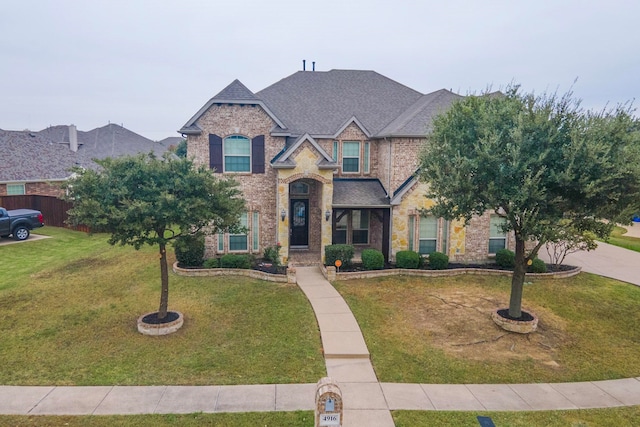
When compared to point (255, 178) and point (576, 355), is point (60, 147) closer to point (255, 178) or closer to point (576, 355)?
point (255, 178)

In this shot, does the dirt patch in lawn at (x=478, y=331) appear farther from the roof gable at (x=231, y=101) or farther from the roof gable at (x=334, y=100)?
the roof gable at (x=231, y=101)

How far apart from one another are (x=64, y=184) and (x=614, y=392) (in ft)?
45.5

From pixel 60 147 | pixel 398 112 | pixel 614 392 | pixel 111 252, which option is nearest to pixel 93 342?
pixel 111 252

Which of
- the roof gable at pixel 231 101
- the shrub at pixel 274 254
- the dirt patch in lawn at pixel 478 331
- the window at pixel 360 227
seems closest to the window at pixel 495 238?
the dirt patch in lawn at pixel 478 331

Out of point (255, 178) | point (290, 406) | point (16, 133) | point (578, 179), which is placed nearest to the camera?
point (290, 406)

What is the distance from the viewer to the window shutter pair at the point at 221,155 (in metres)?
18.2

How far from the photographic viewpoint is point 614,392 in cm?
891

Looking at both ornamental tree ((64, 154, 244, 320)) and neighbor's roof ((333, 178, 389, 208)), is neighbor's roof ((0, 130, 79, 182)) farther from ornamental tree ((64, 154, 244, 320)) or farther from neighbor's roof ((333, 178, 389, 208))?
ornamental tree ((64, 154, 244, 320))

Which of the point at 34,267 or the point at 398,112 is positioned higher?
the point at 398,112

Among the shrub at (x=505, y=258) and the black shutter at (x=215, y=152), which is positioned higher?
the black shutter at (x=215, y=152)

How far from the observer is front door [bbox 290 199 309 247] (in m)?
20.7

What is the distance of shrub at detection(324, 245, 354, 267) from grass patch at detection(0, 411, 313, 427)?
974 centimetres

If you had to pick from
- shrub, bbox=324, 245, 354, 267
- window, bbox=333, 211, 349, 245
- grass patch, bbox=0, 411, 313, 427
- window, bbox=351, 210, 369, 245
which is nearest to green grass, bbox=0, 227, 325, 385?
grass patch, bbox=0, 411, 313, 427

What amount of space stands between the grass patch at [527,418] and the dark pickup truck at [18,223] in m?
22.6
